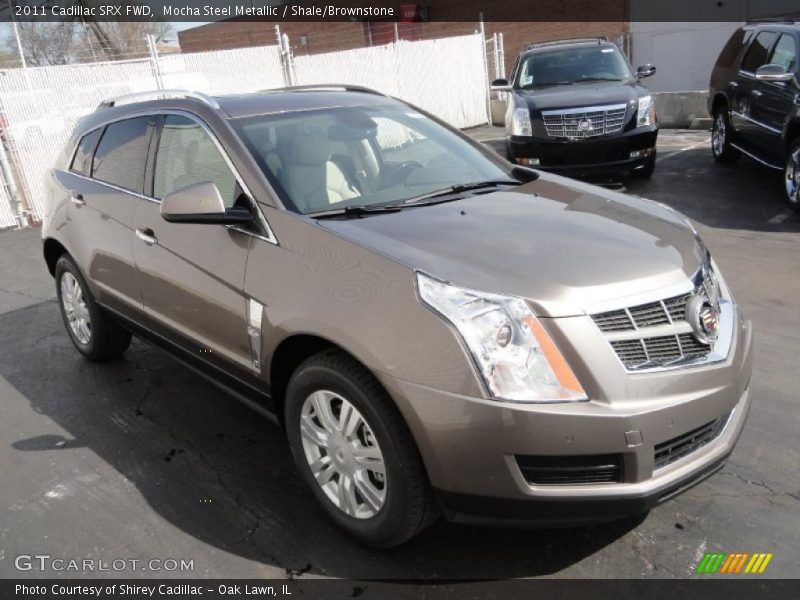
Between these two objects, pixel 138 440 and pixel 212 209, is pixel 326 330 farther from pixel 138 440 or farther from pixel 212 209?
pixel 138 440

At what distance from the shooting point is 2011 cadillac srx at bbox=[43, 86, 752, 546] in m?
2.37

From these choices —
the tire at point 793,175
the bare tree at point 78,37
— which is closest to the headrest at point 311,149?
the tire at point 793,175

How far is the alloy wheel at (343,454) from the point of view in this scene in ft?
8.89

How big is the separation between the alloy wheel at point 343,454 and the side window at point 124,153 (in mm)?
1937

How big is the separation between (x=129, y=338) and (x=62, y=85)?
752 centimetres

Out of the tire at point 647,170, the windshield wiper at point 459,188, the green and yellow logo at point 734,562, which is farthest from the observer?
the tire at point 647,170

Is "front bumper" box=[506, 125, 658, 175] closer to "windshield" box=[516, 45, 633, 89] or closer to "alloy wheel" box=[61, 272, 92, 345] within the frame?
"windshield" box=[516, 45, 633, 89]

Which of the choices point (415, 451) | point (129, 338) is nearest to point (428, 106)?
point (129, 338)

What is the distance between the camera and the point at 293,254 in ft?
9.63

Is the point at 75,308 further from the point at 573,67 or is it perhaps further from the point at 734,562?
the point at 573,67

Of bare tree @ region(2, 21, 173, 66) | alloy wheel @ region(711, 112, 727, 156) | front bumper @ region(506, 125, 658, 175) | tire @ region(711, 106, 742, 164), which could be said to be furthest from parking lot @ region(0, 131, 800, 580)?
bare tree @ region(2, 21, 173, 66)

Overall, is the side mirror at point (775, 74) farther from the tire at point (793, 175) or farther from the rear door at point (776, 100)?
the tire at point (793, 175)

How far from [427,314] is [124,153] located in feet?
8.93

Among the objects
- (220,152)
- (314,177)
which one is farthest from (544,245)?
(220,152)
